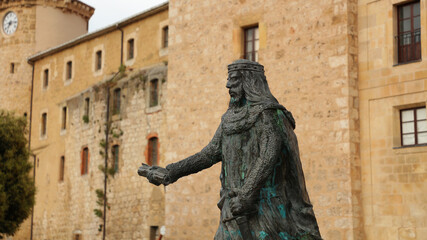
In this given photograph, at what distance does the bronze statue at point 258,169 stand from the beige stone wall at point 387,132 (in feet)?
34.4

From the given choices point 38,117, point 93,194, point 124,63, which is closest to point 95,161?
point 93,194

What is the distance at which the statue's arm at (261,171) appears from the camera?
5477mm

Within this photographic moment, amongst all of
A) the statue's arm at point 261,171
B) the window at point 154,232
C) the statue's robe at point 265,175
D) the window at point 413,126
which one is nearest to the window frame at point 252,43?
the window at point 413,126

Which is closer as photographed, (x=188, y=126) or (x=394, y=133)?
(x=394, y=133)

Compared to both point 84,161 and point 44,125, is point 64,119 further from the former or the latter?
point 84,161

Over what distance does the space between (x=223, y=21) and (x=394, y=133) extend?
234 inches

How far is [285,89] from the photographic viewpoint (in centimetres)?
1794

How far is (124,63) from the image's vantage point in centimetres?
2808

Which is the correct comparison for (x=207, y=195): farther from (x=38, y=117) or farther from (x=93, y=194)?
(x=38, y=117)

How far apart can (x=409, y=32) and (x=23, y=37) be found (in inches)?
963

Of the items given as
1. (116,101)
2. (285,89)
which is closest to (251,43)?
(285,89)

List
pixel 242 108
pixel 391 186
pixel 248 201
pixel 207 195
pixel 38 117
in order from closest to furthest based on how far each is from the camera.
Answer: pixel 248 201, pixel 242 108, pixel 391 186, pixel 207 195, pixel 38 117

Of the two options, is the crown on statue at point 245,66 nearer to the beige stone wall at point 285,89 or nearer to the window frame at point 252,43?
the beige stone wall at point 285,89

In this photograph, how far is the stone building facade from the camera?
16.1 meters
